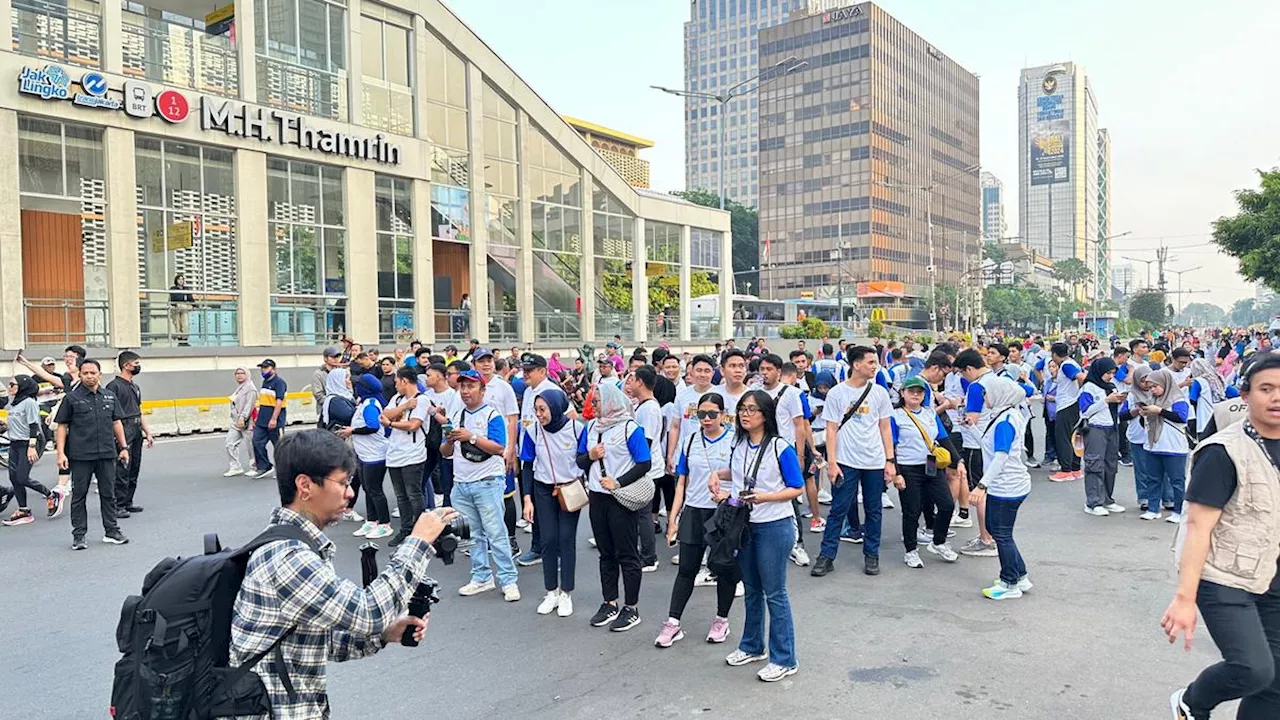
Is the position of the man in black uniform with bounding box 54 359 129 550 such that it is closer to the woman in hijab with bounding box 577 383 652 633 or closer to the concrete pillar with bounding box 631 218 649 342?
the woman in hijab with bounding box 577 383 652 633

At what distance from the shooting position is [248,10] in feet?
74.8

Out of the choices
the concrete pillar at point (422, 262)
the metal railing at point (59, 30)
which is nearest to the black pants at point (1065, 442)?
the concrete pillar at point (422, 262)

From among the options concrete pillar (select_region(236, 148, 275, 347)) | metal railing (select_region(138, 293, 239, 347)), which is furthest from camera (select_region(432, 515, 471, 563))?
concrete pillar (select_region(236, 148, 275, 347))

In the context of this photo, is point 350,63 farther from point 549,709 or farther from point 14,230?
point 549,709

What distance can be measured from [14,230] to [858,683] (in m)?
21.1

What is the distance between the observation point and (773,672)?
492 centimetres

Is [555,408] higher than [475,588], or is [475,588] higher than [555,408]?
[555,408]

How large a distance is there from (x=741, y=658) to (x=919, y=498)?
3.11 metres

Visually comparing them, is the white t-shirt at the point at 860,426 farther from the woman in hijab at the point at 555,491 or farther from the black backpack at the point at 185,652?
the black backpack at the point at 185,652

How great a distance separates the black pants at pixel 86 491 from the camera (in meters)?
8.16

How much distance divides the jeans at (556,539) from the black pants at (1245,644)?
4.04 m

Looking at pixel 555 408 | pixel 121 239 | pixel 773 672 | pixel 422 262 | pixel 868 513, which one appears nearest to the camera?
pixel 773 672

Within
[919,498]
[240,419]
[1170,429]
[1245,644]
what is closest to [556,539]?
[919,498]

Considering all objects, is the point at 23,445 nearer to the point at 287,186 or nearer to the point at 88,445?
the point at 88,445
